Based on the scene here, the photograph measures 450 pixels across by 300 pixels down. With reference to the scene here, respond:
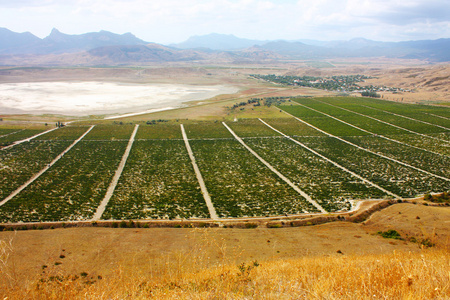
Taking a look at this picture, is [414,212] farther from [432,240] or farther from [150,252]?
[150,252]

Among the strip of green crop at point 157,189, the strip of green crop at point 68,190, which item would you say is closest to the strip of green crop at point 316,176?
the strip of green crop at point 157,189

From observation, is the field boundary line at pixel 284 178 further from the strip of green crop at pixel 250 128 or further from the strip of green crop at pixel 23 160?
the strip of green crop at pixel 23 160

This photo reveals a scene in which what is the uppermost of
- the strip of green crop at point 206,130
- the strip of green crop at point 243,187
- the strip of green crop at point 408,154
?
the strip of green crop at point 206,130

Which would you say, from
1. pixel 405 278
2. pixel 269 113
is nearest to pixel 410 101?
pixel 269 113

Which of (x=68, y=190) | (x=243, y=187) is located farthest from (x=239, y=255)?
(x=68, y=190)

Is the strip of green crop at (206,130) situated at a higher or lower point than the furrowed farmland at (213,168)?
higher

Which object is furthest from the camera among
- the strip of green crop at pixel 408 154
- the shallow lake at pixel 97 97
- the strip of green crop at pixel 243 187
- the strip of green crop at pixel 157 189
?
the shallow lake at pixel 97 97

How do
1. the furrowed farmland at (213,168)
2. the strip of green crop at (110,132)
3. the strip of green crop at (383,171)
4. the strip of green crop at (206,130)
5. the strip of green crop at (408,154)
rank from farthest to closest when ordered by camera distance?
the strip of green crop at (206,130)
the strip of green crop at (110,132)
the strip of green crop at (408,154)
the strip of green crop at (383,171)
the furrowed farmland at (213,168)
